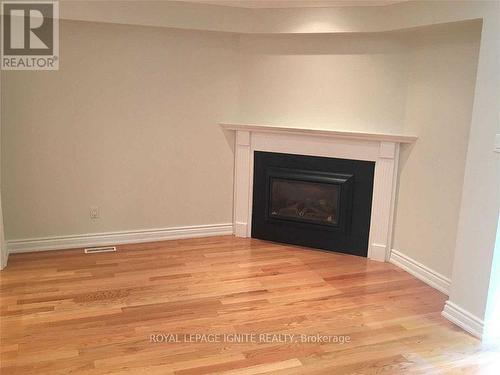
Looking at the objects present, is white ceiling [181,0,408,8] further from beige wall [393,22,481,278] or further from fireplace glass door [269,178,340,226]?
fireplace glass door [269,178,340,226]

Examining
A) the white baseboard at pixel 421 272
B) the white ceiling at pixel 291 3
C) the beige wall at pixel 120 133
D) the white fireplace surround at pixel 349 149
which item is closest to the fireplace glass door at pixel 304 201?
the white fireplace surround at pixel 349 149

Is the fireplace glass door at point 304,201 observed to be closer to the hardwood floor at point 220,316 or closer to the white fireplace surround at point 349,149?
Answer: the white fireplace surround at point 349,149

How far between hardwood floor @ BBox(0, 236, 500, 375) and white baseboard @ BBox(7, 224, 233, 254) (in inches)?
4.6

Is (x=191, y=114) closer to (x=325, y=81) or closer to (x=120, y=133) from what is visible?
(x=120, y=133)

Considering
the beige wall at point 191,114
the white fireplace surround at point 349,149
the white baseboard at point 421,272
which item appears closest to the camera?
the white baseboard at point 421,272

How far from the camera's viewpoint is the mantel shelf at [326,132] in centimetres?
400

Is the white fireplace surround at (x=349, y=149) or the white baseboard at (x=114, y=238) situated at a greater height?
the white fireplace surround at (x=349, y=149)

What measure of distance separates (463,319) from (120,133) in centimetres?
323

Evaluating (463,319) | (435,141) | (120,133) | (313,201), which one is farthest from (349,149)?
(120,133)

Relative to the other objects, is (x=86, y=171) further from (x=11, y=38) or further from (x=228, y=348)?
(x=228, y=348)

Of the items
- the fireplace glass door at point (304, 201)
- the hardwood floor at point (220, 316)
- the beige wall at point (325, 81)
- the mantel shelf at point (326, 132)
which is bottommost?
the hardwood floor at point (220, 316)

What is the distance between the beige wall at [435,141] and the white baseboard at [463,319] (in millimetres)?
441

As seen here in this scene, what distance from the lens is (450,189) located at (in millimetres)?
3555

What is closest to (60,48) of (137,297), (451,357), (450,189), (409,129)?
(137,297)
